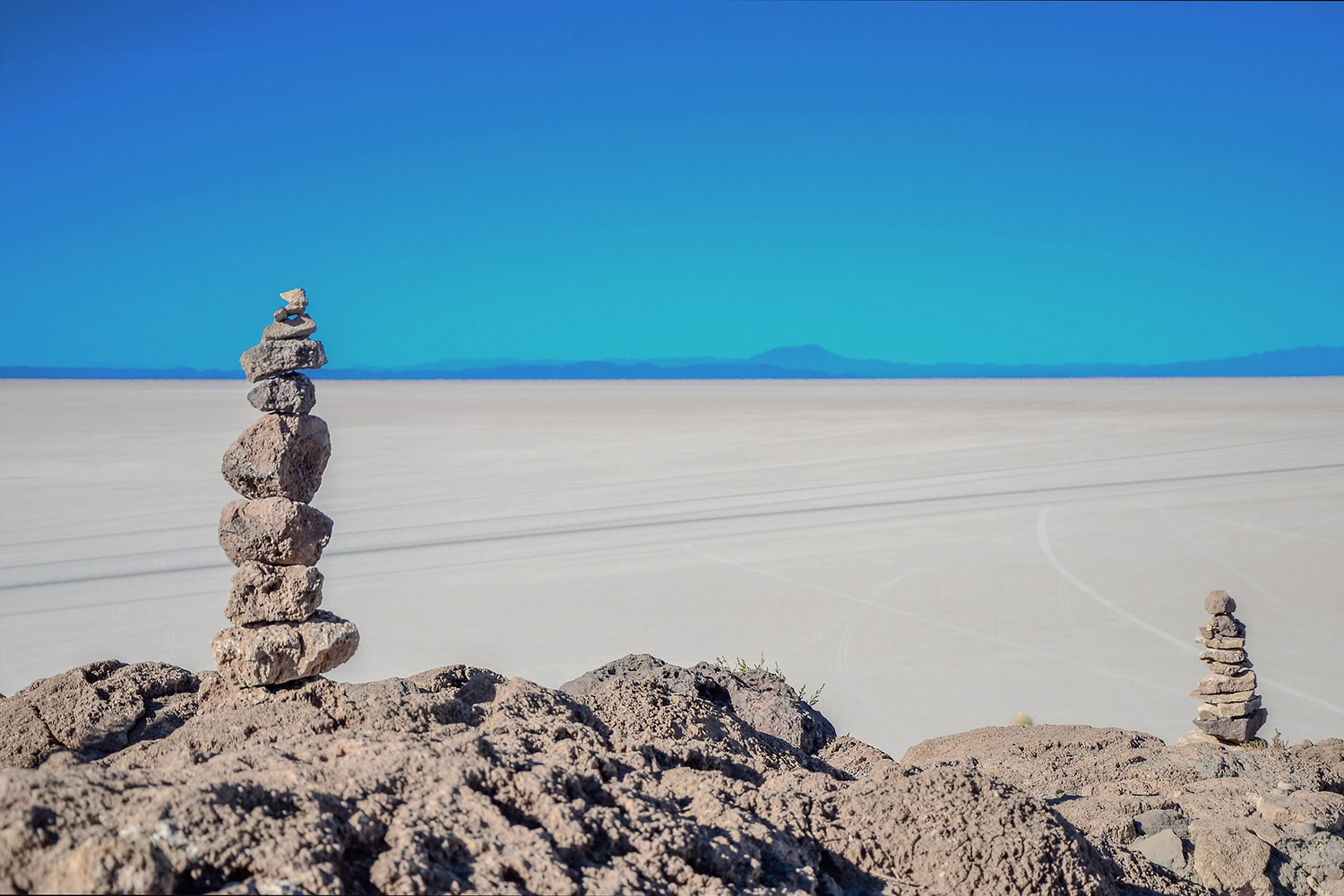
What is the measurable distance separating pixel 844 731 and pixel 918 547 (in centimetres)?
907

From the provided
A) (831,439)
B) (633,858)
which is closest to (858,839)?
(633,858)

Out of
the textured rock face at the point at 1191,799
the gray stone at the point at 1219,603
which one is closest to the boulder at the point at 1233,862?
the textured rock face at the point at 1191,799

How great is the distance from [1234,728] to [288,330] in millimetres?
8752

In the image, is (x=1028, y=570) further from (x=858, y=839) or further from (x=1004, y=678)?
(x=858, y=839)

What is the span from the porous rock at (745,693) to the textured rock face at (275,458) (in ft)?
8.12

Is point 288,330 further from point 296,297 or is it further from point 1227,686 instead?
point 1227,686

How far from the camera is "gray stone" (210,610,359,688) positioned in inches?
241

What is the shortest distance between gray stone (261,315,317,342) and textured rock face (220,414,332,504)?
0.46 m

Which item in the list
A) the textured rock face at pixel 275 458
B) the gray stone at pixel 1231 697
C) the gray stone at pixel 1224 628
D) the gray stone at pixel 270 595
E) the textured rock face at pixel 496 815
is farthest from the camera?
the gray stone at pixel 1224 628

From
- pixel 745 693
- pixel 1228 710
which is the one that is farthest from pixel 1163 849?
pixel 1228 710

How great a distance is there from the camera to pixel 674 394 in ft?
296

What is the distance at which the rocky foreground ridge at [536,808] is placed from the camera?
10.6 feet

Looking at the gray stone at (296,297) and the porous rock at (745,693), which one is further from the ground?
the gray stone at (296,297)

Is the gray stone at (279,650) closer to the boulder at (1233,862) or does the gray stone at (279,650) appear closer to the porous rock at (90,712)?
the porous rock at (90,712)
